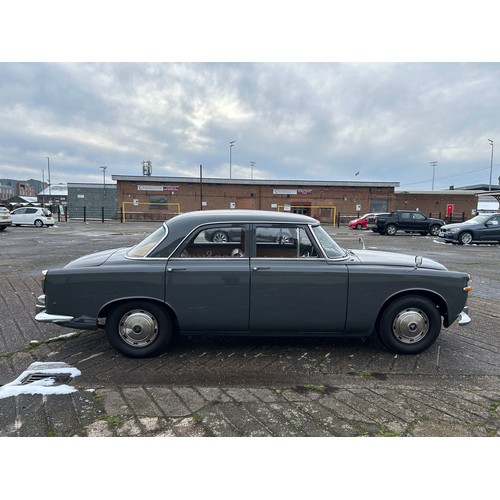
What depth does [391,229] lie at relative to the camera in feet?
70.4

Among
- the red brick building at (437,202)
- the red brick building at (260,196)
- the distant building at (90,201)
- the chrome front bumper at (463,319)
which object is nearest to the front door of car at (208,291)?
the chrome front bumper at (463,319)

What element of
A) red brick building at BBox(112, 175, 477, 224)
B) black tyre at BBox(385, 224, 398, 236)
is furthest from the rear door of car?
black tyre at BBox(385, 224, 398, 236)

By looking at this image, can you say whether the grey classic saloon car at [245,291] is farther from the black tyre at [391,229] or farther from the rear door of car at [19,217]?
the rear door of car at [19,217]

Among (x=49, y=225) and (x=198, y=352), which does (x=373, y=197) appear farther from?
(x=198, y=352)

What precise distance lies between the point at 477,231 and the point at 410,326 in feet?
48.4

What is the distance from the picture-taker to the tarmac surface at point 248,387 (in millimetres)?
2498

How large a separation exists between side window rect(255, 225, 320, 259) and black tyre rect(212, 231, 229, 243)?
36cm

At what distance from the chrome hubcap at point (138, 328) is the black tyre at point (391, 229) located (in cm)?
2085

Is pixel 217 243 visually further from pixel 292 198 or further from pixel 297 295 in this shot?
Result: pixel 292 198

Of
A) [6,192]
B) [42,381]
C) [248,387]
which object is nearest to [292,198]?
[248,387]

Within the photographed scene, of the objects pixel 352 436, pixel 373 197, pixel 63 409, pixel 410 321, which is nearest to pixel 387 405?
pixel 352 436

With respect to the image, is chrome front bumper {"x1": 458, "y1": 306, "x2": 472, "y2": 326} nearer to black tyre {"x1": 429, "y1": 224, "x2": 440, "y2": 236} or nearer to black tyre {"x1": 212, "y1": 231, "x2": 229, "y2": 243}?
black tyre {"x1": 212, "y1": 231, "x2": 229, "y2": 243}

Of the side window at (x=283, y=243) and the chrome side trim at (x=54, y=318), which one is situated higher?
the side window at (x=283, y=243)

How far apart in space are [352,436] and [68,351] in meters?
3.23
